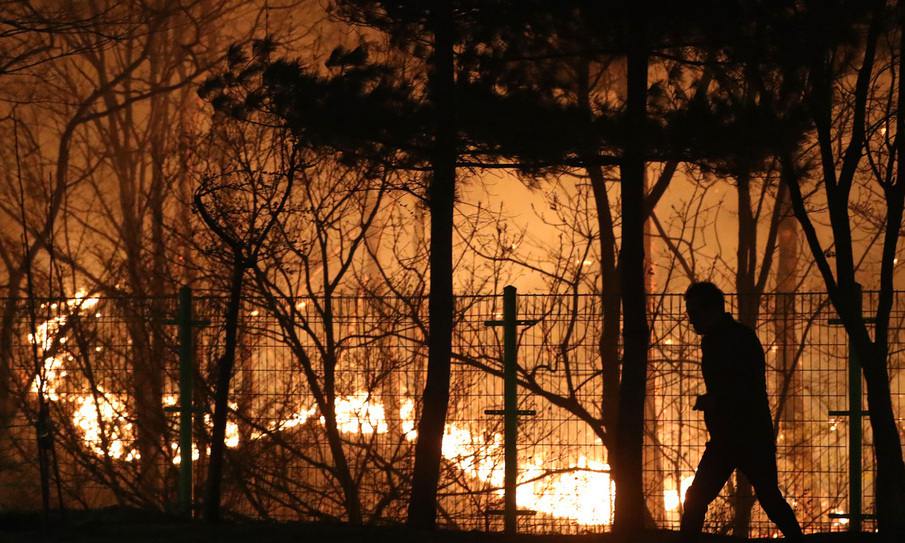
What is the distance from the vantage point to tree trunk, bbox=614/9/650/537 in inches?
242

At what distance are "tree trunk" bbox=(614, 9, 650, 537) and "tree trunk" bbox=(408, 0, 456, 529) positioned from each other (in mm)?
1219

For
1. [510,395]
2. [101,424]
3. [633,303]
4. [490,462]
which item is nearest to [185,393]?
[510,395]

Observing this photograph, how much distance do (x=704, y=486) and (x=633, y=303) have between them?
119cm

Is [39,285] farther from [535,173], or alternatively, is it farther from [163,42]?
[535,173]

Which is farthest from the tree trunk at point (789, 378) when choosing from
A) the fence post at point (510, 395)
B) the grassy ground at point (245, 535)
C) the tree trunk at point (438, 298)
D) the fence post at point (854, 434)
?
the tree trunk at point (438, 298)

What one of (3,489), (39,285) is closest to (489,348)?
(3,489)

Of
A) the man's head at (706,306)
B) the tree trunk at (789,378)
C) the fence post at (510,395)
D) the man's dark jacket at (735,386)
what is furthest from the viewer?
the tree trunk at (789,378)

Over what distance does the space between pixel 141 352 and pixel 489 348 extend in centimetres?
583

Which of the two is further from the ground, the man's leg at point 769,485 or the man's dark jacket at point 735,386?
the man's dark jacket at point 735,386

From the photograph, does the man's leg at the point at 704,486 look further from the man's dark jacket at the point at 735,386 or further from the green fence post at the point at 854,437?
the green fence post at the point at 854,437

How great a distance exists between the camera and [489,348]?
30.7ft

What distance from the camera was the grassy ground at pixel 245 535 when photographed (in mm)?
6199

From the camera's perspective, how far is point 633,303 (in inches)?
242

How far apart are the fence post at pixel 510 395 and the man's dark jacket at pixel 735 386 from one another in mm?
1917
